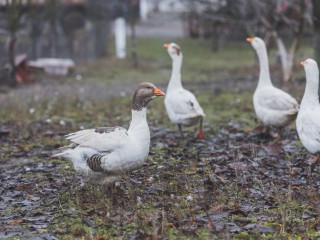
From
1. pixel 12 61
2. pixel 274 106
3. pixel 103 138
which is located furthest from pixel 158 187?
pixel 12 61

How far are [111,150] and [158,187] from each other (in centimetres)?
85

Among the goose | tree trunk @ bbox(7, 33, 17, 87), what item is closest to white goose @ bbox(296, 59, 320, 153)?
the goose

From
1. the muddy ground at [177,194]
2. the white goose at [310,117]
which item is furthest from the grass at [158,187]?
the white goose at [310,117]

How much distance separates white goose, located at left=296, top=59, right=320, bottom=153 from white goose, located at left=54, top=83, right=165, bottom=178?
2.15m

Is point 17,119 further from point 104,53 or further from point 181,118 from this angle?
point 104,53

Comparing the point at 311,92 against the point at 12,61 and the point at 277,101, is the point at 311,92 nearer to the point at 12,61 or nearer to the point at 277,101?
the point at 277,101

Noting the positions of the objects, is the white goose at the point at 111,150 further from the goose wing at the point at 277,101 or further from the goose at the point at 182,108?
the goose wing at the point at 277,101

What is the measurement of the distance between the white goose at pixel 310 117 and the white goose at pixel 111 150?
2146mm

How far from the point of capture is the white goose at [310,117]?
836 cm

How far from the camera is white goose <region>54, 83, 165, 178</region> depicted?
732 centimetres

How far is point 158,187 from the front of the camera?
7902mm

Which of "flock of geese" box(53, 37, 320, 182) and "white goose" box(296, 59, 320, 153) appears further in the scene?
"white goose" box(296, 59, 320, 153)

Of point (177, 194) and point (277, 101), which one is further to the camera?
point (277, 101)

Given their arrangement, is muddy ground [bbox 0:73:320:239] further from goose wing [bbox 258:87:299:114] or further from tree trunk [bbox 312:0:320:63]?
tree trunk [bbox 312:0:320:63]
